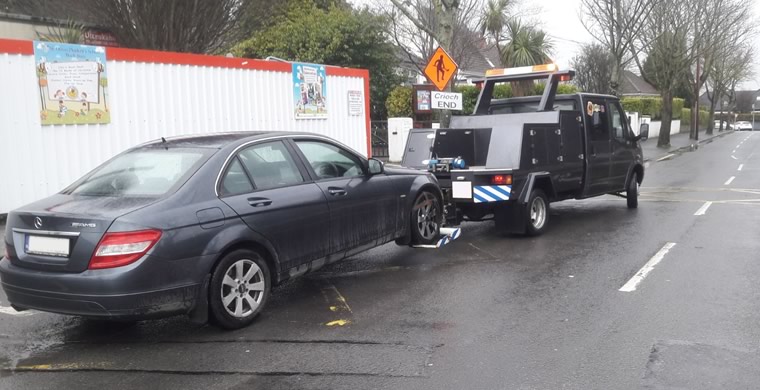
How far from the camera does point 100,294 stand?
4586mm

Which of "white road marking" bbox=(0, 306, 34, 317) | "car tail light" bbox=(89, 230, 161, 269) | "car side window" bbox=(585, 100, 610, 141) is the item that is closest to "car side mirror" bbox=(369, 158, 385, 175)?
"car tail light" bbox=(89, 230, 161, 269)

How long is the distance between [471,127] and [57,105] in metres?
6.35

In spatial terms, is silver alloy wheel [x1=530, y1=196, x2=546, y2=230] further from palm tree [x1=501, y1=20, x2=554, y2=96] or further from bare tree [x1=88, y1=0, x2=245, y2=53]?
palm tree [x1=501, y1=20, x2=554, y2=96]

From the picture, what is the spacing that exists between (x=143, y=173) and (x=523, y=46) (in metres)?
24.0

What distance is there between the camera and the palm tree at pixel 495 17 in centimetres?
2736

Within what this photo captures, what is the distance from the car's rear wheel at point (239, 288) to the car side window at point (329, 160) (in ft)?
3.94

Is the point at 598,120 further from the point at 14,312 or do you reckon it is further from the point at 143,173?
the point at 14,312

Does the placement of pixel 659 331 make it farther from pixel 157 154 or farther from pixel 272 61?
pixel 272 61

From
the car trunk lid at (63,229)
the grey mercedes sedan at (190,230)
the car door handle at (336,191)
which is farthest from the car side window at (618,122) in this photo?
the car trunk lid at (63,229)

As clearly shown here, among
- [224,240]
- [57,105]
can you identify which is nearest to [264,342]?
[224,240]

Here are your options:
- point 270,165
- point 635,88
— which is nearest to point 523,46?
point 270,165

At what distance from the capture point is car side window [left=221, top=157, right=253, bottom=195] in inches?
210

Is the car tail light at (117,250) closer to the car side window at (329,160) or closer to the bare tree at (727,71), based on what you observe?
the car side window at (329,160)

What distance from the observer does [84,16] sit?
19.1 meters
